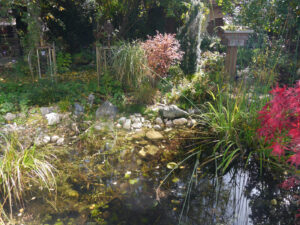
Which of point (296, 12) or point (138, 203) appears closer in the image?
point (138, 203)

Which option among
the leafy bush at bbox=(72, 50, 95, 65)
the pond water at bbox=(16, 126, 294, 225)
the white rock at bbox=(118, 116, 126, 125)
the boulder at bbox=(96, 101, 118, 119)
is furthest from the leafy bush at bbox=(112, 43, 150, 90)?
the leafy bush at bbox=(72, 50, 95, 65)

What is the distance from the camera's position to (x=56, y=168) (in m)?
3.19

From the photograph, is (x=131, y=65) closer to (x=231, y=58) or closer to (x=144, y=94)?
(x=144, y=94)

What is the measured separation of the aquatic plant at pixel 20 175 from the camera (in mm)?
2611

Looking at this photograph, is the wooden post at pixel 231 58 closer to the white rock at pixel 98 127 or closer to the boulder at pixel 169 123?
the boulder at pixel 169 123

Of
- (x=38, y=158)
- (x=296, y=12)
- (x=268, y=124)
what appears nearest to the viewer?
(x=268, y=124)

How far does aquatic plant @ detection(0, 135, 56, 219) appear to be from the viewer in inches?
103

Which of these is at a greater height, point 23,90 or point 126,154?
point 23,90

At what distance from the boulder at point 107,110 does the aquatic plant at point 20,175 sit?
5.90 feet

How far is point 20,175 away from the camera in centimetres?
270

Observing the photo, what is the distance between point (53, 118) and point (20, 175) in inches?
68.3

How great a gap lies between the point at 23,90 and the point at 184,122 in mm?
3107

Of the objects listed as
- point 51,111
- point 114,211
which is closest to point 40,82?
point 51,111

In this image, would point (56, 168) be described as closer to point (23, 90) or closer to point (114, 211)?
point (114, 211)
